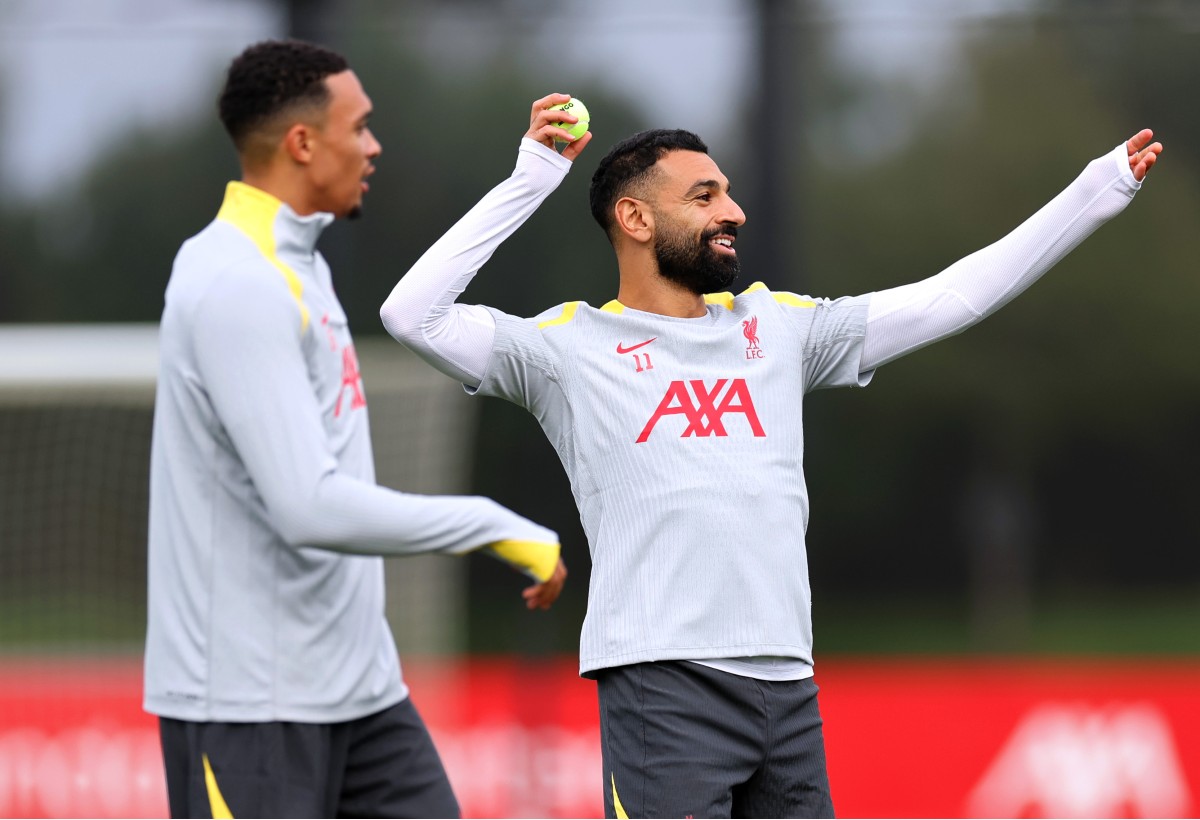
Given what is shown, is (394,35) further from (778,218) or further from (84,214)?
(778,218)

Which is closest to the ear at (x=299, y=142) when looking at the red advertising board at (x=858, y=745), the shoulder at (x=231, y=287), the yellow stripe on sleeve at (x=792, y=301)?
the shoulder at (x=231, y=287)

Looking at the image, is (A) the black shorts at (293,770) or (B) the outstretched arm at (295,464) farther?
(A) the black shorts at (293,770)

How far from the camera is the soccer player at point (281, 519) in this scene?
2436 millimetres

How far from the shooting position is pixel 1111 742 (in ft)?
19.3

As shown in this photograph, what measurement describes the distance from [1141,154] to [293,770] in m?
1.84

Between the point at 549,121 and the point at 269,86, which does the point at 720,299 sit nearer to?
the point at 549,121

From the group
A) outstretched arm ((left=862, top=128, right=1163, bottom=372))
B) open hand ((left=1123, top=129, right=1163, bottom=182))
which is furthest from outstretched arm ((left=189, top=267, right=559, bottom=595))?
open hand ((left=1123, top=129, right=1163, bottom=182))

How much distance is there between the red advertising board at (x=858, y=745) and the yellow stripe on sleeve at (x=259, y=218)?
3.38 meters

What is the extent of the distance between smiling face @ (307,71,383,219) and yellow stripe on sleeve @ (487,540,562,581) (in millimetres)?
715

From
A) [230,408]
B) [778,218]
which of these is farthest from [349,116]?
[778,218]

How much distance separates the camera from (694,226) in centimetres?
266

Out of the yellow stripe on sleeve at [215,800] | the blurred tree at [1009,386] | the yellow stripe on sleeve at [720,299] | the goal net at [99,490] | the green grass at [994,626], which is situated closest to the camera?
the yellow stripe on sleeve at [215,800]

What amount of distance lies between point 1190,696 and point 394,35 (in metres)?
6.86

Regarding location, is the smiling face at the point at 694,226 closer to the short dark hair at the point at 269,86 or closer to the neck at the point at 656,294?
the neck at the point at 656,294
